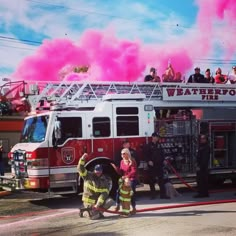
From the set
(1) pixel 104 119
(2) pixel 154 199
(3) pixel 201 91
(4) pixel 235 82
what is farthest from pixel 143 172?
(4) pixel 235 82

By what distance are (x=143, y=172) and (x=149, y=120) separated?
1397mm

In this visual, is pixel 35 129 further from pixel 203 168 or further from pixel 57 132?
pixel 203 168

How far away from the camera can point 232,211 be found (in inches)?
377

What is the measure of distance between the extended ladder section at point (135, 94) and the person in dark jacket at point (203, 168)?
1.63m

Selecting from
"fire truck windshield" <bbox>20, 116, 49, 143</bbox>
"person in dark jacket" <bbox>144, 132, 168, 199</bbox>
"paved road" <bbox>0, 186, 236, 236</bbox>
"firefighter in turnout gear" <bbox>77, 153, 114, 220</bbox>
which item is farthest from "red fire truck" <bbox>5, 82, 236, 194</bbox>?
"firefighter in turnout gear" <bbox>77, 153, 114, 220</bbox>

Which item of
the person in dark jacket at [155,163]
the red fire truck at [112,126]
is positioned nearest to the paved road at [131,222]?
the person in dark jacket at [155,163]

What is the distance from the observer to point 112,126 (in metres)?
11.9

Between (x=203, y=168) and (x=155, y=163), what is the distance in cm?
137

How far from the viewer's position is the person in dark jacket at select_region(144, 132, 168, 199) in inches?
461

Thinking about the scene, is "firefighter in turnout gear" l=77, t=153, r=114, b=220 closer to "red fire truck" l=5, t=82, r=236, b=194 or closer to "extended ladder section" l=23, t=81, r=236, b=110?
"red fire truck" l=5, t=82, r=236, b=194

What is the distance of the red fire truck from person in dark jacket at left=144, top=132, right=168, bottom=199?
0.45 meters

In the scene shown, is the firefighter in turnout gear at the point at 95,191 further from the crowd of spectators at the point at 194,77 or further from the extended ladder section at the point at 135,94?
the crowd of spectators at the point at 194,77

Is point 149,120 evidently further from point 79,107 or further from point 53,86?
point 53,86

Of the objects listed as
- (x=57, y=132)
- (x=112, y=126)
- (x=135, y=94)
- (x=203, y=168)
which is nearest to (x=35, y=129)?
(x=57, y=132)
